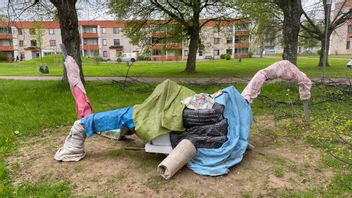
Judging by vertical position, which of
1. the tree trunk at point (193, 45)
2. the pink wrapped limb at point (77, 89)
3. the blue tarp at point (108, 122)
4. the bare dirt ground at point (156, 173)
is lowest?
the bare dirt ground at point (156, 173)

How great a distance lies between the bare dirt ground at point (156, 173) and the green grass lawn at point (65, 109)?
6.8 inches

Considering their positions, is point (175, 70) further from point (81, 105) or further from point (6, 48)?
point (6, 48)

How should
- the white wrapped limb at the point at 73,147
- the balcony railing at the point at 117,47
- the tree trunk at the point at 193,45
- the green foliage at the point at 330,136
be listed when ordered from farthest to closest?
the balcony railing at the point at 117,47 → the tree trunk at the point at 193,45 → the green foliage at the point at 330,136 → the white wrapped limb at the point at 73,147

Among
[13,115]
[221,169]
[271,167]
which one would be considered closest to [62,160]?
[221,169]

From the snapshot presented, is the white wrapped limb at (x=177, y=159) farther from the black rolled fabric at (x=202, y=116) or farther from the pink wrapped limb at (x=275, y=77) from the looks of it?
the pink wrapped limb at (x=275, y=77)

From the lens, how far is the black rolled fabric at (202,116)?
3.92 metres

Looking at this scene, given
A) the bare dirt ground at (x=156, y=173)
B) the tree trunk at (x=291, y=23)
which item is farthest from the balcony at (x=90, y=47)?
the bare dirt ground at (x=156, y=173)

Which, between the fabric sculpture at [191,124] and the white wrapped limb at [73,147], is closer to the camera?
the fabric sculpture at [191,124]

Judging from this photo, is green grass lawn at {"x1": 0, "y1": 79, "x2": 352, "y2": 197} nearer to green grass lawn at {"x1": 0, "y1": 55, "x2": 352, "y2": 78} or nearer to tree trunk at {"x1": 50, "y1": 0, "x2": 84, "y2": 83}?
tree trunk at {"x1": 50, "y1": 0, "x2": 84, "y2": 83}

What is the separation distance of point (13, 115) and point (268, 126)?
19.1 feet

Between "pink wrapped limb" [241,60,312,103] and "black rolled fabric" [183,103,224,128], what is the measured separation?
99 cm

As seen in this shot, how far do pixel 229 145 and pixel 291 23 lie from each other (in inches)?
309

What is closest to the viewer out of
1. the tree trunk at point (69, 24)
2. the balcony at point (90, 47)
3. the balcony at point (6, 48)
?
the tree trunk at point (69, 24)

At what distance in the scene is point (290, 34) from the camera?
1048cm
